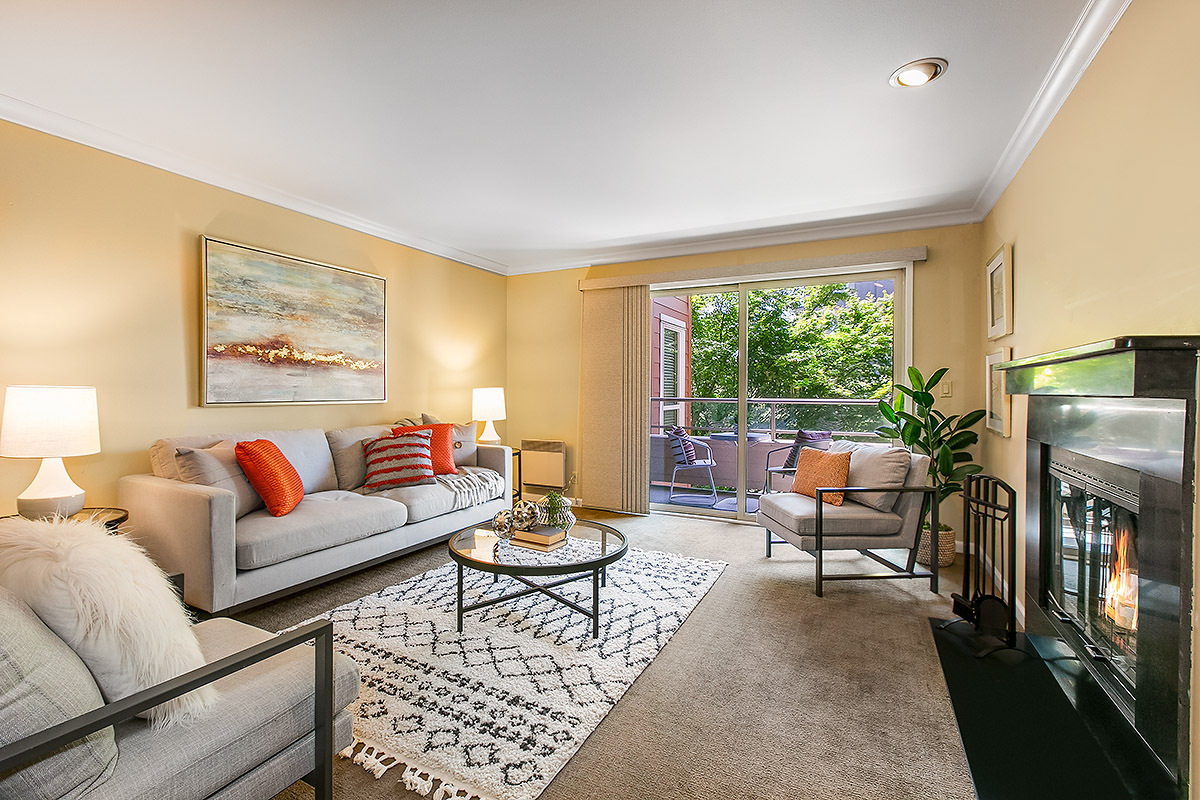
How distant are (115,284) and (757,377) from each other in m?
4.51

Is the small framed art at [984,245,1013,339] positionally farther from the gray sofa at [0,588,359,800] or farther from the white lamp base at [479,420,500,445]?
the white lamp base at [479,420,500,445]

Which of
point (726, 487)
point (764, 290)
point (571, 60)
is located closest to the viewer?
point (571, 60)

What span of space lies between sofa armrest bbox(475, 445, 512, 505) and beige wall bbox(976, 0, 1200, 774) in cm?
354

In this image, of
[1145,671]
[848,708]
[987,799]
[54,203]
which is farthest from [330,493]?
[1145,671]

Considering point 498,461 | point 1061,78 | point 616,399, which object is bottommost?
point 498,461

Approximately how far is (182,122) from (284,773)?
3.03m

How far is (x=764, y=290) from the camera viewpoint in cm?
502

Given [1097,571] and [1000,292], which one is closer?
[1097,571]

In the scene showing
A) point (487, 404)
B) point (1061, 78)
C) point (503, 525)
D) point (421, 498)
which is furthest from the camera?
point (487, 404)

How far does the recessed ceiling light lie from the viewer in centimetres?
233

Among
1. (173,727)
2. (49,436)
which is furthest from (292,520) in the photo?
(173,727)

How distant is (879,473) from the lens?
11.7 feet

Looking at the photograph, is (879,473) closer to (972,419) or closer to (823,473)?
(823,473)

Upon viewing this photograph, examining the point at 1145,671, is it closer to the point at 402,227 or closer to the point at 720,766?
the point at 720,766
